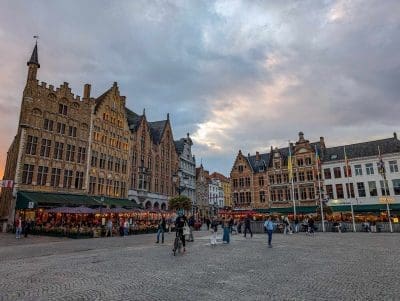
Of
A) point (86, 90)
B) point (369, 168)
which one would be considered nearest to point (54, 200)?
point (86, 90)

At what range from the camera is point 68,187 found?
35.9m

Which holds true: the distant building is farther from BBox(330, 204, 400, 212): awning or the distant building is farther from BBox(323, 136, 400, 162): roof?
BBox(330, 204, 400, 212): awning

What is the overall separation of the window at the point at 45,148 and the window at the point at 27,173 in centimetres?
203

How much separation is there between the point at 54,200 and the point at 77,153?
787 centimetres

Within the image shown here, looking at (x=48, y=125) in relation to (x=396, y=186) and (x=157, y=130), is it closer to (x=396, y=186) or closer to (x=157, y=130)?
(x=157, y=130)

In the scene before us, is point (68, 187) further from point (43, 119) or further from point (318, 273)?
point (318, 273)

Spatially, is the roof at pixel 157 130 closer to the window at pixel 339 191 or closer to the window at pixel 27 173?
the window at pixel 27 173

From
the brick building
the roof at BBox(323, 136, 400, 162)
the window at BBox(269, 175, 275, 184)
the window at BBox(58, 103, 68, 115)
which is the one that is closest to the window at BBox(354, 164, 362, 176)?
the roof at BBox(323, 136, 400, 162)

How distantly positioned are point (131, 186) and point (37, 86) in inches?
784

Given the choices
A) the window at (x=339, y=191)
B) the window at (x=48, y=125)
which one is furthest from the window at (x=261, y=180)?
the window at (x=48, y=125)

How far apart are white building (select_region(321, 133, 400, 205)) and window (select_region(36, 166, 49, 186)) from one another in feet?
134

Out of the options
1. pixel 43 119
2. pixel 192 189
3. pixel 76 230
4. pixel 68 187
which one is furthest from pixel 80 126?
pixel 192 189

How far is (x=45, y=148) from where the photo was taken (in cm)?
3400

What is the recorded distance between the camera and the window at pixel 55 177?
34.3 m
